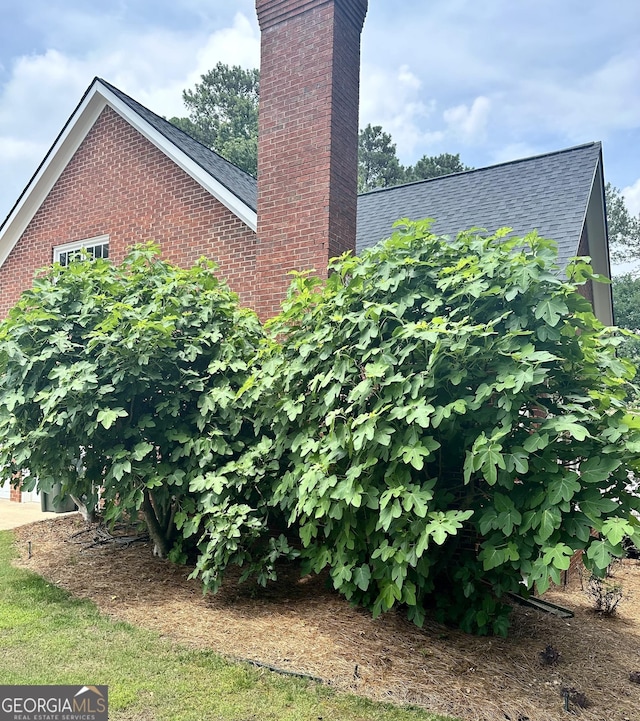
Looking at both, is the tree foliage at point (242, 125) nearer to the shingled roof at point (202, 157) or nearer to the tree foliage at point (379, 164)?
the tree foliage at point (379, 164)

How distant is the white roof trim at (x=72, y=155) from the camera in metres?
7.88

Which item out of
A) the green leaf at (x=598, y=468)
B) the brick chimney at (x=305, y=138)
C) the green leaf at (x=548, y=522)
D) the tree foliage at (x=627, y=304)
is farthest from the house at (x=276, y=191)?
the tree foliage at (x=627, y=304)

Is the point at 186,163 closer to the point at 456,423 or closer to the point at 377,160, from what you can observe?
the point at 456,423

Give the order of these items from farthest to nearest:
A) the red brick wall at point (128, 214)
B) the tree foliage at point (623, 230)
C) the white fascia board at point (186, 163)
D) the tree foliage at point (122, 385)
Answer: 1. the tree foliage at point (623, 230)
2. the red brick wall at point (128, 214)
3. the white fascia board at point (186, 163)
4. the tree foliage at point (122, 385)

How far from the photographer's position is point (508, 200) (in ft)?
29.5

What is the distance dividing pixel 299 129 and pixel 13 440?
188 inches

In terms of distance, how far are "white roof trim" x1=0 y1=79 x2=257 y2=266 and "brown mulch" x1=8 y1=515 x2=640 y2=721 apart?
15.4ft

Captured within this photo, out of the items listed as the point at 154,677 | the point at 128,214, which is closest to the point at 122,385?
the point at 154,677

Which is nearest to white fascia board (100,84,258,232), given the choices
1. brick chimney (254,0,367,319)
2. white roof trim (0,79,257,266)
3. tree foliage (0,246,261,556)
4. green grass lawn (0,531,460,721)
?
white roof trim (0,79,257,266)

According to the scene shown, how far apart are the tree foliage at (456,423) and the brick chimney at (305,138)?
2456 mm

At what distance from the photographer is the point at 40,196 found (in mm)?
10383

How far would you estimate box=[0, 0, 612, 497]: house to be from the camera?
6684mm

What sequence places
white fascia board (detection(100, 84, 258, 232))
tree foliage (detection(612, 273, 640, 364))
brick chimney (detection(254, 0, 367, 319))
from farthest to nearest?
tree foliage (detection(612, 273, 640, 364))
white fascia board (detection(100, 84, 258, 232))
brick chimney (detection(254, 0, 367, 319))

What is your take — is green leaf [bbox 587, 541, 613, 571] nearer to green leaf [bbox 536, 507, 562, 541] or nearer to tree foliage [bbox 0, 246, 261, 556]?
green leaf [bbox 536, 507, 562, 541]
